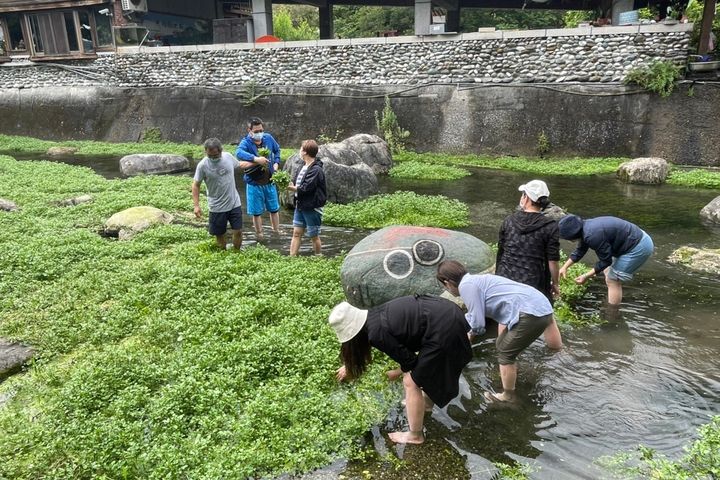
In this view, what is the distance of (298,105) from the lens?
76.3 ft

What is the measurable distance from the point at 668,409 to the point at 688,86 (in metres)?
15.7

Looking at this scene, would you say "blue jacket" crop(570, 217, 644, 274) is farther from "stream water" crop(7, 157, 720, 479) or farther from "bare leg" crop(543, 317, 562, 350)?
"bare leg" crop(543, 317, 562, 350)

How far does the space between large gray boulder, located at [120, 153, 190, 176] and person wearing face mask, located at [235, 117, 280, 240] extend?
916cm

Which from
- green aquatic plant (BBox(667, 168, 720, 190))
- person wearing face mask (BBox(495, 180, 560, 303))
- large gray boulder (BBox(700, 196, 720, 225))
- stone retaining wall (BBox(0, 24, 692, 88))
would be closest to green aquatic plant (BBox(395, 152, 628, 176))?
green aquatic plant (BBox(667, 168, 720, 190))

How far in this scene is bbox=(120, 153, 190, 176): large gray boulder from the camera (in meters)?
17.8

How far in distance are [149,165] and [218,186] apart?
10.4 m

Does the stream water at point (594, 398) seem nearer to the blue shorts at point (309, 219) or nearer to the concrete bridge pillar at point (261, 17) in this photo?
the blue shorts at point (309, 219)

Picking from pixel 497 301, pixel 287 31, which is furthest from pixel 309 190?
pixel 287 31

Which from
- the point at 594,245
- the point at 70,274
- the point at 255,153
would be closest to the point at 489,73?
the point at 255,153

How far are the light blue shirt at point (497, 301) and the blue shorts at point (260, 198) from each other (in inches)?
239

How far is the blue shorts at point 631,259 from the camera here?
272 inches

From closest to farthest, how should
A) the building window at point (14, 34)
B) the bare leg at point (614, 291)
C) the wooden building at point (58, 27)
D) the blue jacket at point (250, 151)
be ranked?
Answer: 1. the bare leg at point (614, 291)
2. the blue jacket at point (250, 151)
3. the wooden building at point (58, 27)
4. the building window at point (14, 34)

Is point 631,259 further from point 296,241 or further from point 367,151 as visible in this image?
point 367,151

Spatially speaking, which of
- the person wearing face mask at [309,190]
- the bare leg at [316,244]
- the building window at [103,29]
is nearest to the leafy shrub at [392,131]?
the bare leg at [316,244]
